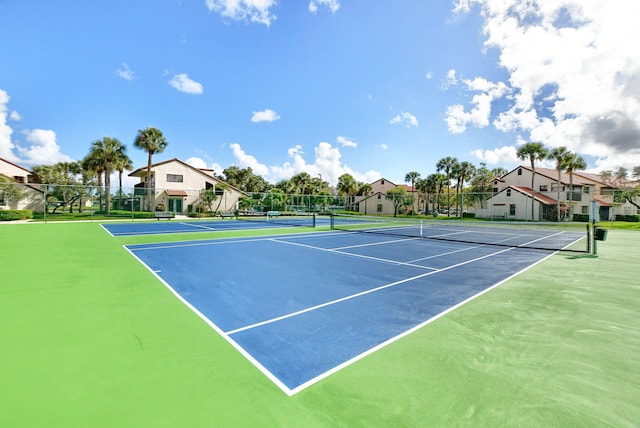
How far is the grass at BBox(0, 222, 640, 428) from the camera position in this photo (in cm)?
261

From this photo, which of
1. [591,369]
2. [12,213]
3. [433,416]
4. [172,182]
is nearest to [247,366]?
[433,416]

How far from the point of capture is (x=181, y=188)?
134 feet

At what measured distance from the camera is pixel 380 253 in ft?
37.6

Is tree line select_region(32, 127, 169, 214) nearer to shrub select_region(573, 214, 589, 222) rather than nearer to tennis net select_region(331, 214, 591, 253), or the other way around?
tennis net select_region(331, 214, 591, 253)

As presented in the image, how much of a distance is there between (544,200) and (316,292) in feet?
149

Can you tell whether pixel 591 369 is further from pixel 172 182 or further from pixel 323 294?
pixel 172 182

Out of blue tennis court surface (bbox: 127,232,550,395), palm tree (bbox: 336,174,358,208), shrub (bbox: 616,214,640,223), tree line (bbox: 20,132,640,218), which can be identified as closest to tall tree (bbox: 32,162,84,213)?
tree line (bbox: 20,132,640,218)

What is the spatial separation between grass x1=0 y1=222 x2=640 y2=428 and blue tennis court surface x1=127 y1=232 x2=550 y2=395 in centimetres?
31

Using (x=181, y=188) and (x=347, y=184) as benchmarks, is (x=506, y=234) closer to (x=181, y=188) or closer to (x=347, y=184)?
(x=181, y=188)

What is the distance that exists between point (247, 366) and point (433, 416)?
80.0 inches

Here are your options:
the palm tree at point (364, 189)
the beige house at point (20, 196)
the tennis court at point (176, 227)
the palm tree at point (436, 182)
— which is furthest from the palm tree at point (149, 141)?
Answer: the palm tree at point (436, 182)

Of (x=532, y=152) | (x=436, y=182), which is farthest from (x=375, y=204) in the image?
A: (x=532, y=152)

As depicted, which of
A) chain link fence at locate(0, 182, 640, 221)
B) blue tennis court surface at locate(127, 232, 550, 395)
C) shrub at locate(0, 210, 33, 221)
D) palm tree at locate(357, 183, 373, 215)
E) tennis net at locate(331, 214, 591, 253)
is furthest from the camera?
palm tree at locate(357, 183, 373, 215)

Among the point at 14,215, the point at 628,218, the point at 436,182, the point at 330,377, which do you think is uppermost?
the point at 436,182
